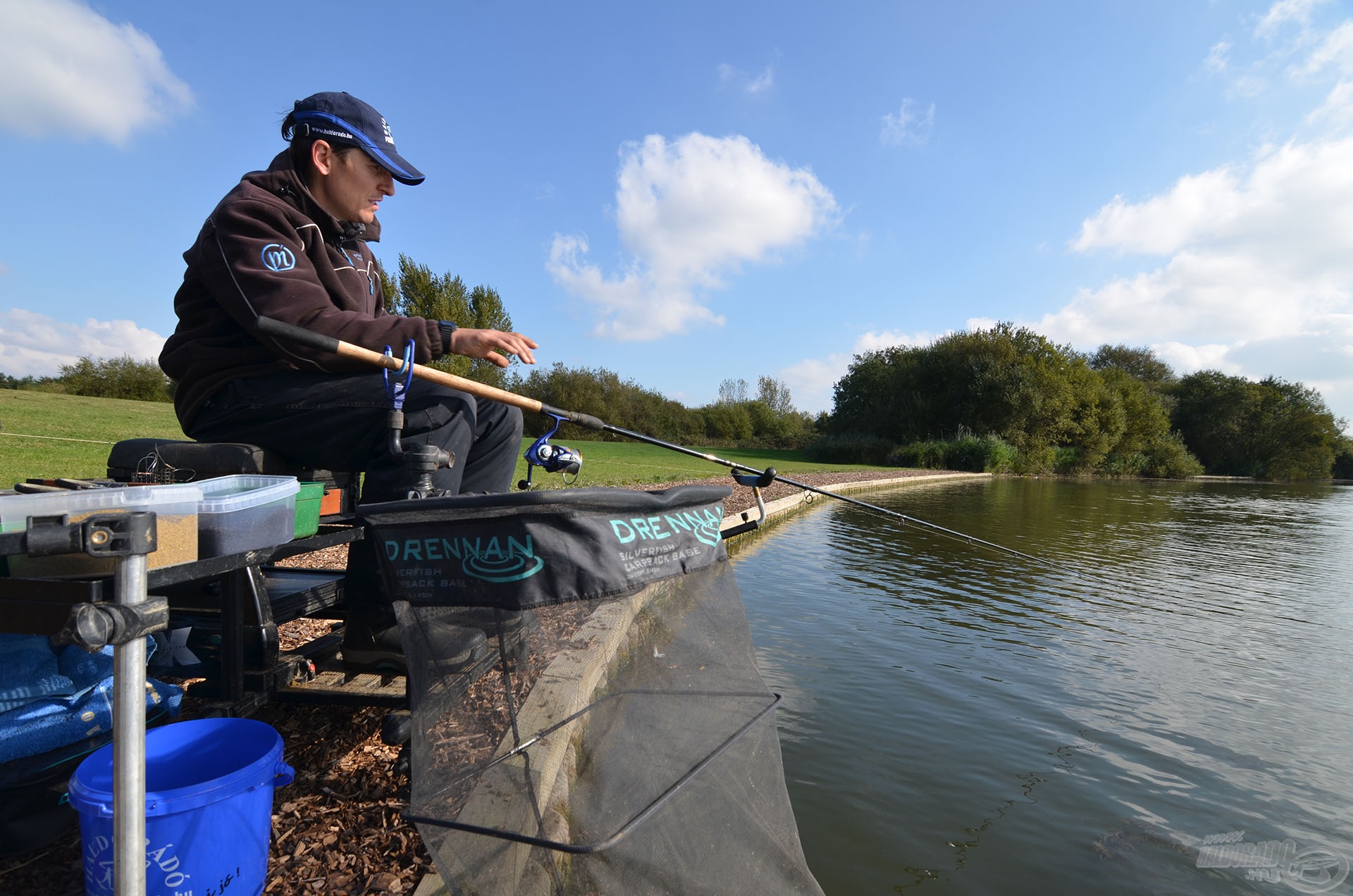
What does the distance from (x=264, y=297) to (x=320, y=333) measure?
0.72 feet

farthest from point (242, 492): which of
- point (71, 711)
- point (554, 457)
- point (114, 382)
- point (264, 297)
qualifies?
point (114, 382)

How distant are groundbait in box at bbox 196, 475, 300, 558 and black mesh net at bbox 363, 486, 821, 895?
51cm

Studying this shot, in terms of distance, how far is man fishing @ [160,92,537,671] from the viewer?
249cm

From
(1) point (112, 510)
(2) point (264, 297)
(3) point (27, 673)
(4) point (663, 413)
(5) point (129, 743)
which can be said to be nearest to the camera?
(5) point (129, 743)

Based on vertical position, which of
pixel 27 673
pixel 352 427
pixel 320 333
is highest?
pixel 320 333

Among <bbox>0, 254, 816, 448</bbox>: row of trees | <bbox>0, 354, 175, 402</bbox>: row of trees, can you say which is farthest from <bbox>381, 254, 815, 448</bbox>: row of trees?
<bbox>0, 354, 175, 402</bbox>: row of trees

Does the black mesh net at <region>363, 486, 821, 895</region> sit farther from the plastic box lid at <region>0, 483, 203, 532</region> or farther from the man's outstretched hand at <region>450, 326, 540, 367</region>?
the man's outstretched hand at <region>450, 326, 540, 367</region>

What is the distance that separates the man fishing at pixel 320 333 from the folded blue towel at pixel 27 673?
84 centimetres

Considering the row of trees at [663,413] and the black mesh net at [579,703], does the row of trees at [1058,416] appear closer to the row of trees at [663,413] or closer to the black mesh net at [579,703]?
the row of trees at [663,413]

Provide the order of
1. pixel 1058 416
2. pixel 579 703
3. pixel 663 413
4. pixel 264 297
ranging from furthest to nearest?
pixel 663 413 → pixel 1058 416 → pixel 264 297 → pixel 579 703

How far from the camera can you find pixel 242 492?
2104 mm

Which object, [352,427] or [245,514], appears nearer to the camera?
[245,514]

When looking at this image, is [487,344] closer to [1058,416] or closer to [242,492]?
[242,492]

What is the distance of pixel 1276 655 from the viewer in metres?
6.10
